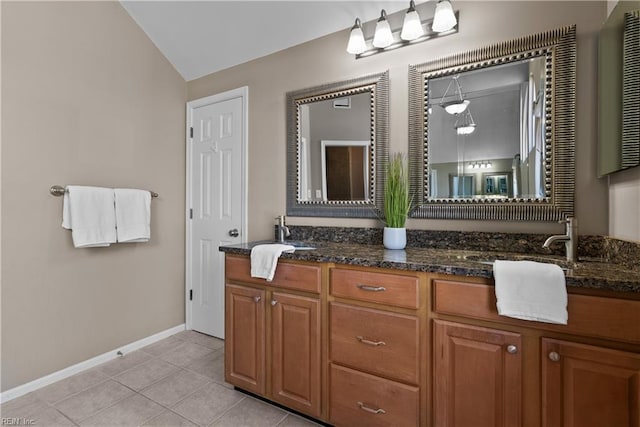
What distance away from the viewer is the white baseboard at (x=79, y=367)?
1865 mm

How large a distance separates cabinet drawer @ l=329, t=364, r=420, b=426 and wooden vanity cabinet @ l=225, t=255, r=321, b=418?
11 centimetres

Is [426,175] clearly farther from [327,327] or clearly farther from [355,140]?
[327,327]

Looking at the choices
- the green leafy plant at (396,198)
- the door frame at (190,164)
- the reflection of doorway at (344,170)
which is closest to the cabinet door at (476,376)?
the green leafy plant at (396,198)

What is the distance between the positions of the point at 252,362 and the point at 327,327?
58 cm

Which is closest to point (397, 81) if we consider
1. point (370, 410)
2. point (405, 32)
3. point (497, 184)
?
point (405, 32)

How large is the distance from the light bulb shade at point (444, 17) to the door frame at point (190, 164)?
1.53 metres

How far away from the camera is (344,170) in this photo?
2.14 metres

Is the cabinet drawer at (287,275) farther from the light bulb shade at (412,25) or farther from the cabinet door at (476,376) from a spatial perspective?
the light bulb shade at (412,25)

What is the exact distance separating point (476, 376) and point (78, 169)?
106 inches

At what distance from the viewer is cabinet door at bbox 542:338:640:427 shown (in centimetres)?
99

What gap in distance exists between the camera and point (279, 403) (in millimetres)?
1723

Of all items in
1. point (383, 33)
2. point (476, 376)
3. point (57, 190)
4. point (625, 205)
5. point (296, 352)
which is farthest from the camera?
point (57, 190)

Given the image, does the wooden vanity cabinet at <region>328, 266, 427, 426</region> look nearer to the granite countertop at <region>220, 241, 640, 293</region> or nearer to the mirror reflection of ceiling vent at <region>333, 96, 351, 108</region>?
the granite countertop at <region>220, 241, 640, 293</region>

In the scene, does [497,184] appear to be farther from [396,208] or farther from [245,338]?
[245,338]
